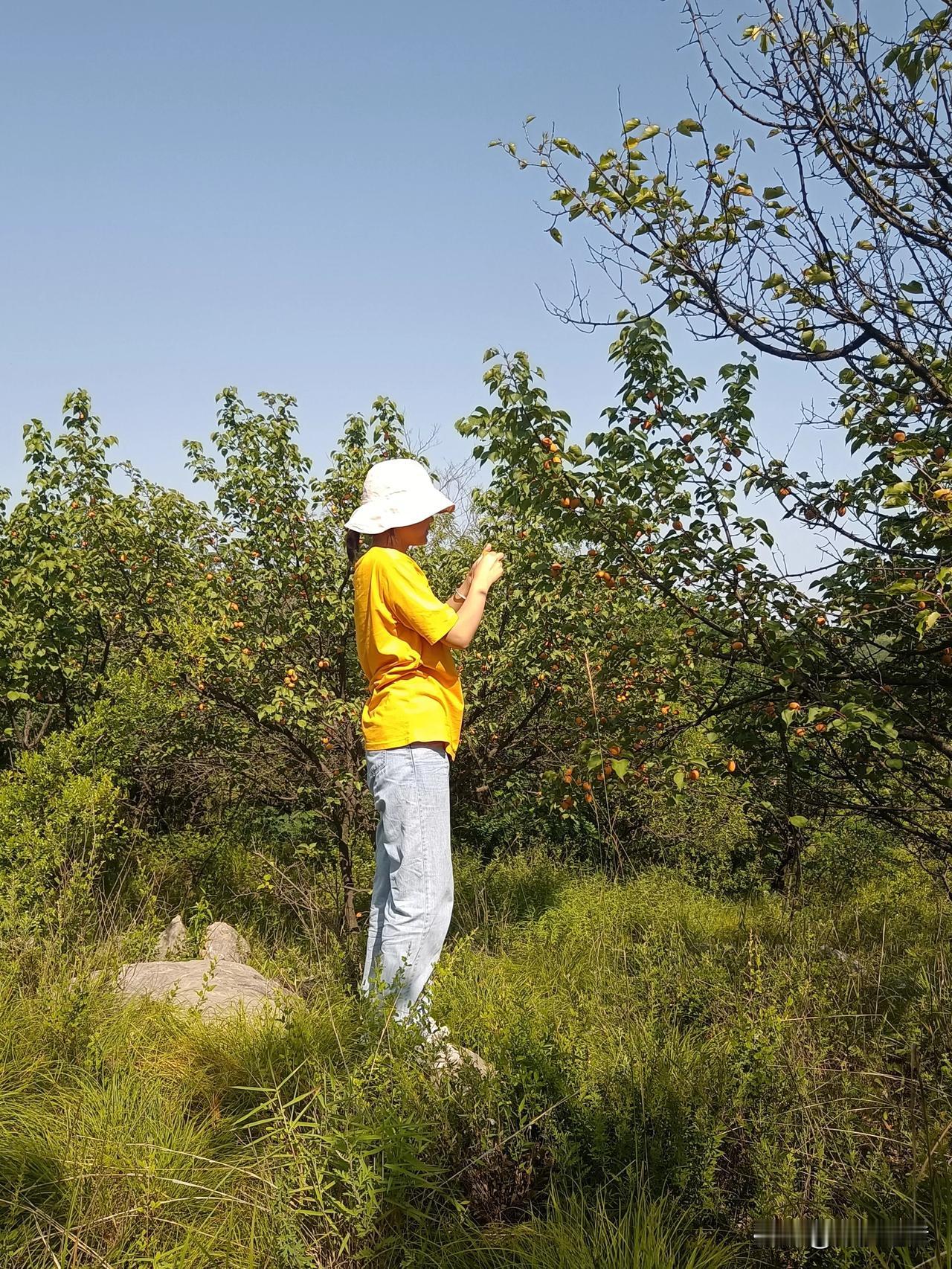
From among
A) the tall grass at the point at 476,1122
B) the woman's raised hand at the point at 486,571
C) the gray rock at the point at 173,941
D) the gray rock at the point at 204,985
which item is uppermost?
the woman's raised hand at the point at 486,571

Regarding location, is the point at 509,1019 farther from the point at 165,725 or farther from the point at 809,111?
the point at 165,725

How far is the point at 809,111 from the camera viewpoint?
274 cm

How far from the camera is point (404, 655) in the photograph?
286 centimetres

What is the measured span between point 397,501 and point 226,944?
2.62m

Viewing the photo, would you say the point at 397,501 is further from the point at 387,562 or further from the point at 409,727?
the point at 409,727

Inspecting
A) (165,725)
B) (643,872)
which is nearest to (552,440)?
(165,725)

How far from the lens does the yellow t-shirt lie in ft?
9.22

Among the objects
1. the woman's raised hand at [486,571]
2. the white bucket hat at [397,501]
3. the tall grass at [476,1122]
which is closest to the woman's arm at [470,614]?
the woman's raised hand at [486,571]

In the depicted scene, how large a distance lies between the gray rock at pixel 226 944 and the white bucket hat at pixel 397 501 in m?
2.36

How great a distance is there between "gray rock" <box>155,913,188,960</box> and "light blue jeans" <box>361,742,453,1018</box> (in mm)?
1723

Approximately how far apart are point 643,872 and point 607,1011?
3.31 meters

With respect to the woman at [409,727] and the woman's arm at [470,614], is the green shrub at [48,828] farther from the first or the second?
the woman's arm at [470,614]

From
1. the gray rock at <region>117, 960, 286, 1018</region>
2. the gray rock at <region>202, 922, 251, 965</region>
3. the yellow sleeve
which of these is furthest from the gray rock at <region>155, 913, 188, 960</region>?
the yellow sleeve

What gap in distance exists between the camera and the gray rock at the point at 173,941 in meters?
4.32
